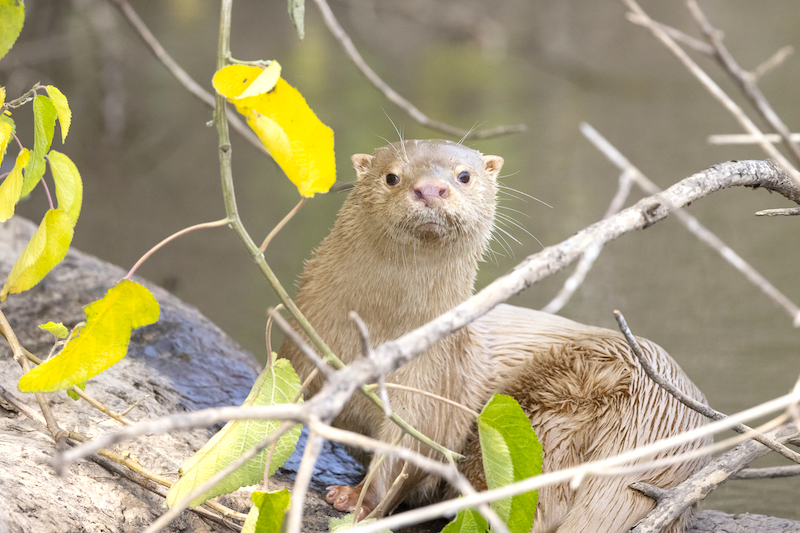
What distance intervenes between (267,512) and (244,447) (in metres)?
0.14

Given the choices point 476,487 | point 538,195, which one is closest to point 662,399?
point 476,487

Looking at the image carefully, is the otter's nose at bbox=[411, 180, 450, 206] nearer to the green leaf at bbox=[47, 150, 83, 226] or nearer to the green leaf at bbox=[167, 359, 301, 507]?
the green leaf at bbox=[167, 359, 301, 507]

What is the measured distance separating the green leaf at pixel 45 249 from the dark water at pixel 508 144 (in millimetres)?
841

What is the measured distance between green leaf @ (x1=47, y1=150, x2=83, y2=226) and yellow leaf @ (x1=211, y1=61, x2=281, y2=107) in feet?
1.16

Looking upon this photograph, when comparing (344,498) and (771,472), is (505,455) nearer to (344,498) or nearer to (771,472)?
(344,498)

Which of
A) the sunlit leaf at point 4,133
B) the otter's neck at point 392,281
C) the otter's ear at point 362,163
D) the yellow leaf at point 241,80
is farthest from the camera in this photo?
the otter's ear at point 362,163

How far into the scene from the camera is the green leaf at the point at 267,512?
105cm

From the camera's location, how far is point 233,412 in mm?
653

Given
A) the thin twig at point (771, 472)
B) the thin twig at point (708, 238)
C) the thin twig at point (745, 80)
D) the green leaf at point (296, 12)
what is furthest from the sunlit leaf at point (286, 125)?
the thin twig at point (771, 472)

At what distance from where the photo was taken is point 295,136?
3.49 ft

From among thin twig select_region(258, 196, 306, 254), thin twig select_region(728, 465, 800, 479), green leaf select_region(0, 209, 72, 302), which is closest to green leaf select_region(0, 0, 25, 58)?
green leaf select_region(0, 209, 72, 302)

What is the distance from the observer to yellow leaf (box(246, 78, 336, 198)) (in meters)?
1.04

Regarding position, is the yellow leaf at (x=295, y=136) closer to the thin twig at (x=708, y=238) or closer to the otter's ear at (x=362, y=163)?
the thin twig at (x=708, y=238)

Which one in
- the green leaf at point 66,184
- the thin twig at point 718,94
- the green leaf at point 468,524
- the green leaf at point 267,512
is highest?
the thin twig at point 718,94
